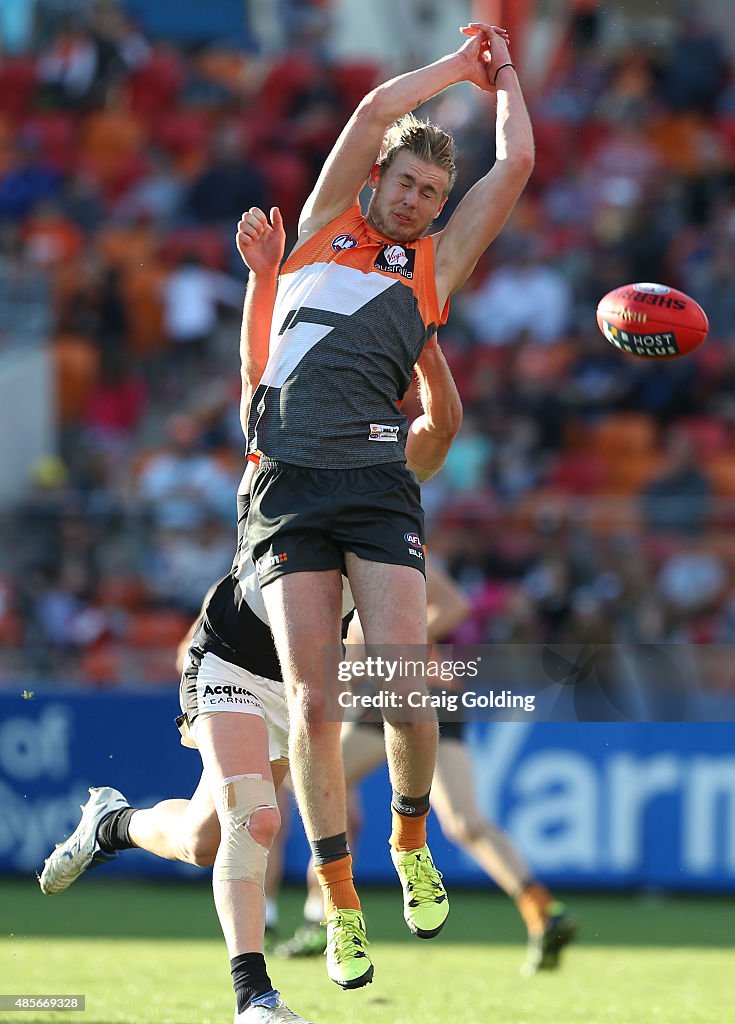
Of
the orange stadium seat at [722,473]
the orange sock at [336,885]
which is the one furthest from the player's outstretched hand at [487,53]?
the orange stadium seat at [722,473]

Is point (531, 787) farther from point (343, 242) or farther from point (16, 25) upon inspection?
point (16, 25)

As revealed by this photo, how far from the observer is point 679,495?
11.5 meters

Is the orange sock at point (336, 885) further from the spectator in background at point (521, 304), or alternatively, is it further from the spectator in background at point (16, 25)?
the spectator in background at point (16, 25)

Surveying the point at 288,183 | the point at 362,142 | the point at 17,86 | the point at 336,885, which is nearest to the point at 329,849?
the point at 336,885

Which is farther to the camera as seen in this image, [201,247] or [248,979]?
[201,247]

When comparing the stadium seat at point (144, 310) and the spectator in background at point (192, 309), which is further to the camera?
the stadium seat at point (144, 310)

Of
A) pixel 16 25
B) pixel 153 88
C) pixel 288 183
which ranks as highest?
pixel 16 25

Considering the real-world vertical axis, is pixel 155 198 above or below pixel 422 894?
above

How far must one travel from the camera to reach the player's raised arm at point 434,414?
18.4 ft

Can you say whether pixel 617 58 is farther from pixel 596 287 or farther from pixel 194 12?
pixel 194 12

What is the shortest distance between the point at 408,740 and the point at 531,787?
5256 millimetres

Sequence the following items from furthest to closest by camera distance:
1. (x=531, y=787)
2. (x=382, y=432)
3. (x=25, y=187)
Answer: (x=25, y=187) → (x=531, y=787) → (x=382, y=432)

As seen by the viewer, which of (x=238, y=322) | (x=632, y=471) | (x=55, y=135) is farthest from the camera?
(x=55, y=135)

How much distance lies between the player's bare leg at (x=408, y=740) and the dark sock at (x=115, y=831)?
4.03 feet
